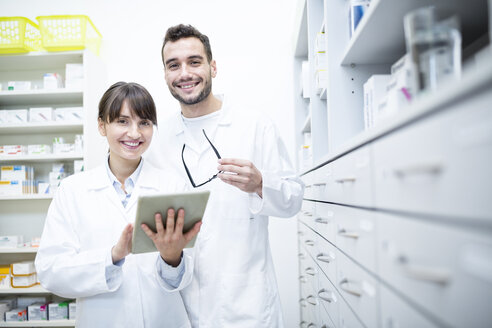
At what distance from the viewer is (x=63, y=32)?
265 cm

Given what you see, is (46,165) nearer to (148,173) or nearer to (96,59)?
(96,59)

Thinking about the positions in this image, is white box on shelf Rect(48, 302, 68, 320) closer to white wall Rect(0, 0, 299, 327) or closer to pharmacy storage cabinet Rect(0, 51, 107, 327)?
pharmacy storage cabinet Rect(0, 51, 107, 327)

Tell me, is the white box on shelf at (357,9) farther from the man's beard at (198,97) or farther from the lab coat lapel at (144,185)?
the lab coat lapel at (144,185)

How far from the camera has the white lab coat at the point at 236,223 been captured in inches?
56.7

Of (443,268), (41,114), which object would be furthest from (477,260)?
(41,114)

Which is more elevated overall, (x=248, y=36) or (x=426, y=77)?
(x=248, y=36)

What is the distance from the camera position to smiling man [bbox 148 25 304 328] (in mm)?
1436

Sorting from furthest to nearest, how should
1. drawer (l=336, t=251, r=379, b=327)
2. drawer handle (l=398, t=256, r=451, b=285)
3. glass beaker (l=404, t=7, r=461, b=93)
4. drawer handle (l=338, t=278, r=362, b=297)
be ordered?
drawer handle (l=338, t=278, r=362, b=297) → drawer (l=336, t=251, r=379, b=327) → glass beaker (l=404, t=7, r=461, b=93) → drawer handle (l=398, t=256, r=451, b=285)

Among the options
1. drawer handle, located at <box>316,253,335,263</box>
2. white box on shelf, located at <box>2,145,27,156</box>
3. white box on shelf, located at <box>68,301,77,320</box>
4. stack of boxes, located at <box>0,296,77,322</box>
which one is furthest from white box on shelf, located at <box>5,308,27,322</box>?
drawer handle, located at <box>316,253,335,263</box>

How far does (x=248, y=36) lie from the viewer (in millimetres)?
2988

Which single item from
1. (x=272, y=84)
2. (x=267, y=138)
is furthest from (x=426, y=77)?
(x=272, y=84)

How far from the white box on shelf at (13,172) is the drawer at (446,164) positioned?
2872mm

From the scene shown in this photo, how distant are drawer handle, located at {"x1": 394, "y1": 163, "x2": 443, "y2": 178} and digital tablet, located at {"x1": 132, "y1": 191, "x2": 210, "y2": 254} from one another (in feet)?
2.00

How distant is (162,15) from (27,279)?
7.82ft
